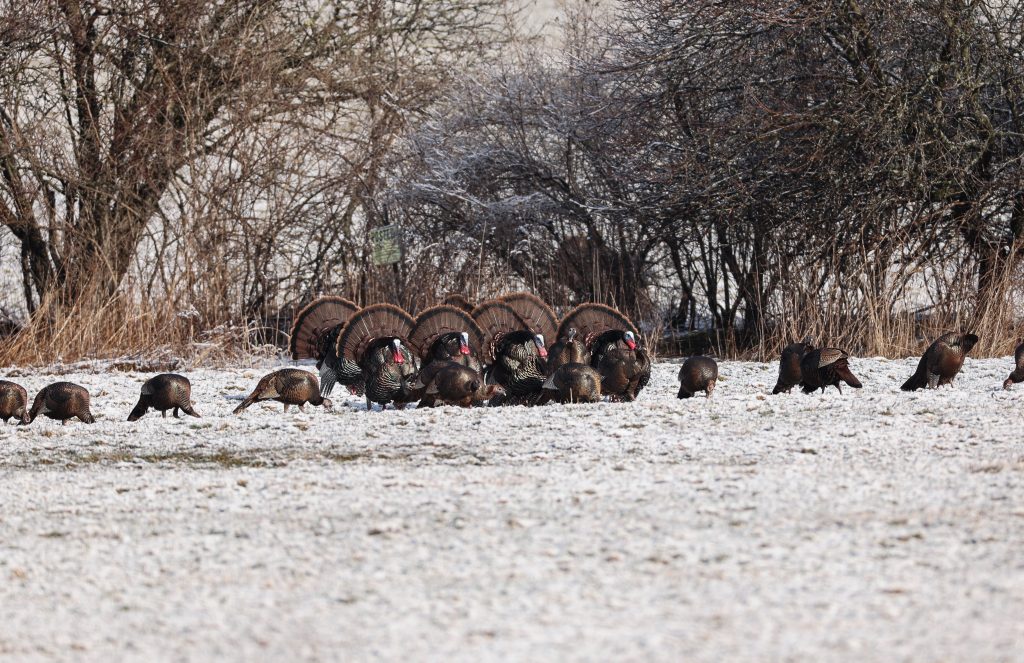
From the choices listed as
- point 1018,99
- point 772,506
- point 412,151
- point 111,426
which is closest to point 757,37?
point 1018,99

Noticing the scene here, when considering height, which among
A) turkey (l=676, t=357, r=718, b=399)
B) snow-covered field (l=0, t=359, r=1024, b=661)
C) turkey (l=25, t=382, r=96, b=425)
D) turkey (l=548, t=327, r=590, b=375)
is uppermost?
turkey (l=548, t=327, r=590, b=375)

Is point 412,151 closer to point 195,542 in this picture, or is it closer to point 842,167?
point 842,167

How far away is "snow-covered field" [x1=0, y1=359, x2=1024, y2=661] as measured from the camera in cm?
324

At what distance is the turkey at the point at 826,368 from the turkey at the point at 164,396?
4.01 meters

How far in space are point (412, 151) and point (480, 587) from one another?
1163 centimetres

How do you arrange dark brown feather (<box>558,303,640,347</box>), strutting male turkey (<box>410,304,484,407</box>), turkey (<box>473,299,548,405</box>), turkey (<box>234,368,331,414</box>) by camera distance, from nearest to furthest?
turkey (<box>234,368,331,414</box>)
turkey (<box>473,299,548,405</box>)
strutting male turkey (<box>410,304,484,407</box>)
dark brown feather (<box>558,303,640,347</box>)

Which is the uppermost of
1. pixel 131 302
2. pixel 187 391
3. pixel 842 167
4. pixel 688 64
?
pixel 688 64

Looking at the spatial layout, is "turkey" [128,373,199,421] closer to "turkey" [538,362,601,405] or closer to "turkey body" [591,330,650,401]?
"turkey" [538,362,601,405]

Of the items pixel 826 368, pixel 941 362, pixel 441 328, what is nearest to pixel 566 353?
pixel 441 328

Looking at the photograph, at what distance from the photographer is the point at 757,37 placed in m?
12.7

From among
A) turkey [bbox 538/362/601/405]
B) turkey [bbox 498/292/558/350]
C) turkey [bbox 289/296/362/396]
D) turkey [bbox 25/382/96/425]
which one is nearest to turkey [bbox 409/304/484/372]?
turkey [bbox 498/292/558/350]

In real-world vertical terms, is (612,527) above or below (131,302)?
below

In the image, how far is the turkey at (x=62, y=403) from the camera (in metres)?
8.16

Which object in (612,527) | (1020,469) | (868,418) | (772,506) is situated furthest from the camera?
(868,418)
